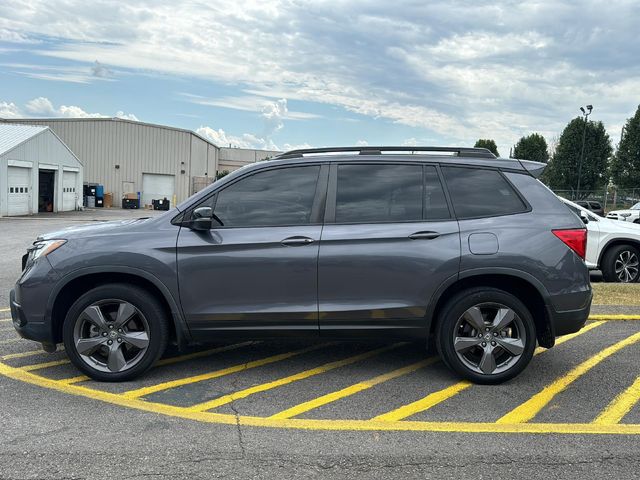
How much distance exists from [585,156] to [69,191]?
39.1 meters

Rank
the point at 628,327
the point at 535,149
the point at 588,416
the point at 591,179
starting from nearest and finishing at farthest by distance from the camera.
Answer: the point at 588,416, the point at 628,327, the point at 591,179, the point at 535,149

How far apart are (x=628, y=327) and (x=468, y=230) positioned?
3.28 meters

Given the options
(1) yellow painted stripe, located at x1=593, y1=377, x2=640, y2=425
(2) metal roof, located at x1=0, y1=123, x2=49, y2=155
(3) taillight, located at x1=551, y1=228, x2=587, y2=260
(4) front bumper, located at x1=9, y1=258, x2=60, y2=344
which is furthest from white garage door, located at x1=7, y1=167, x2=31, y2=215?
(1) yellow painted stripe, located at x1=593, y1=377, x2=640, y2=425

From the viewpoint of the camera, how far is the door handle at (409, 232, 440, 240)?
4316 mm

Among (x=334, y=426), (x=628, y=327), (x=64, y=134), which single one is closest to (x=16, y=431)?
(x=334, y=426)

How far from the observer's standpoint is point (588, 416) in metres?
Result: 3.91

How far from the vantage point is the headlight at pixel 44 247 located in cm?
435

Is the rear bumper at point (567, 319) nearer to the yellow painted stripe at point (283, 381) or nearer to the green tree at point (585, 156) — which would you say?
the yellow painted stripe at point (283, 381)

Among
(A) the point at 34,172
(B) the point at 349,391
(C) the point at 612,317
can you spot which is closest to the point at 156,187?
(A) the point at 34,172

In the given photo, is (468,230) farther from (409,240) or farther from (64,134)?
(64,134)

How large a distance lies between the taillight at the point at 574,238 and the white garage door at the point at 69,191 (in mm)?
34434

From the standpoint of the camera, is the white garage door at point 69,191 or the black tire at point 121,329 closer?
the black tire at point 121,329

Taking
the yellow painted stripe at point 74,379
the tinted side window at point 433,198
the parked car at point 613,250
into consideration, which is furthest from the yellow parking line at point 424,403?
the parked car at point 613,250

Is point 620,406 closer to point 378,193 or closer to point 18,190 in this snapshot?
point 378,193
